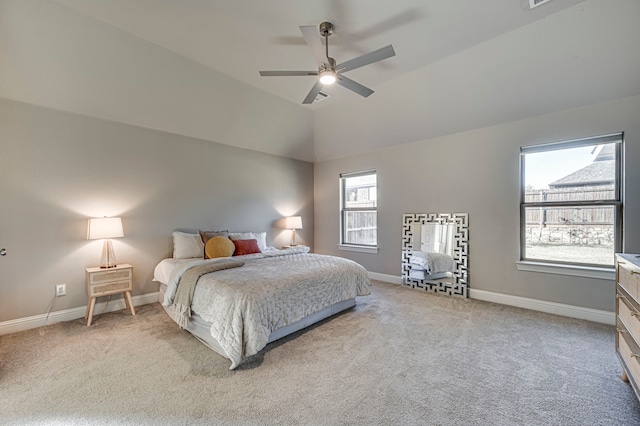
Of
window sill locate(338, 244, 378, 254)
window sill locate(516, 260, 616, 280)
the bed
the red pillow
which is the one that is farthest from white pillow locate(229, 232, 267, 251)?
window sill locate(516, 260, 616, 280)

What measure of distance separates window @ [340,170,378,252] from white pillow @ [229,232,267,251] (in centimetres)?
168

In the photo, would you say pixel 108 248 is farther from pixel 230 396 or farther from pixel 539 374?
pixel 539 374

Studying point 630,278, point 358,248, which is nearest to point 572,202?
point 630,278

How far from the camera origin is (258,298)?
7.75ft

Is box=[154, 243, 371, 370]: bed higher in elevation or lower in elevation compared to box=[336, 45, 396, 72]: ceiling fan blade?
lower

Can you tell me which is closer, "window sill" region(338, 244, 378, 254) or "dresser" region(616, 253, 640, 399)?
"dresser" region(616, 253, 640, 399)

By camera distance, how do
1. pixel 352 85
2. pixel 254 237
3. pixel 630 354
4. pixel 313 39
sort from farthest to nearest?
1. pixel 254 237
2. pixel 352 85
3. pixel 313 39
4. pixel 630 354

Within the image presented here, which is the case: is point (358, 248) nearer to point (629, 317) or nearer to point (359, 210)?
point (359, 210)

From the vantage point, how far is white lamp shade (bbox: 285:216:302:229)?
212 inches

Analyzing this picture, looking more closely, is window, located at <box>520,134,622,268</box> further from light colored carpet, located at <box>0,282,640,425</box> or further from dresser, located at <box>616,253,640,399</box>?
dresser, located at <box>616,253,640,399</box>

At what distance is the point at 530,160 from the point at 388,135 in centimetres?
206

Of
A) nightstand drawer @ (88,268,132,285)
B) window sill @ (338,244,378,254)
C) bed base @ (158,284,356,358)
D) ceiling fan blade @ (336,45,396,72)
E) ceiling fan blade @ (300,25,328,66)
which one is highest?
ceiling fan blade @ (300,25,328,66)

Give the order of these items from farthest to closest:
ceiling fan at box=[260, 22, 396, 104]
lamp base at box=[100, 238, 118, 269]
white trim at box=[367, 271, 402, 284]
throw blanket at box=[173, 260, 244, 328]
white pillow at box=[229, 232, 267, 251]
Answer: white trim at box=[367, 271, 402, 284] → white pillow at box=[229, 232, 267, 251] → lamp base at box=[100, 238, 118, 269] → throw blanket at box=[173, 260, 244, 328] → ceiling fan at box=[260, 22, 396, 104]

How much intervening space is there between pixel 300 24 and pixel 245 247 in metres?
2.99
